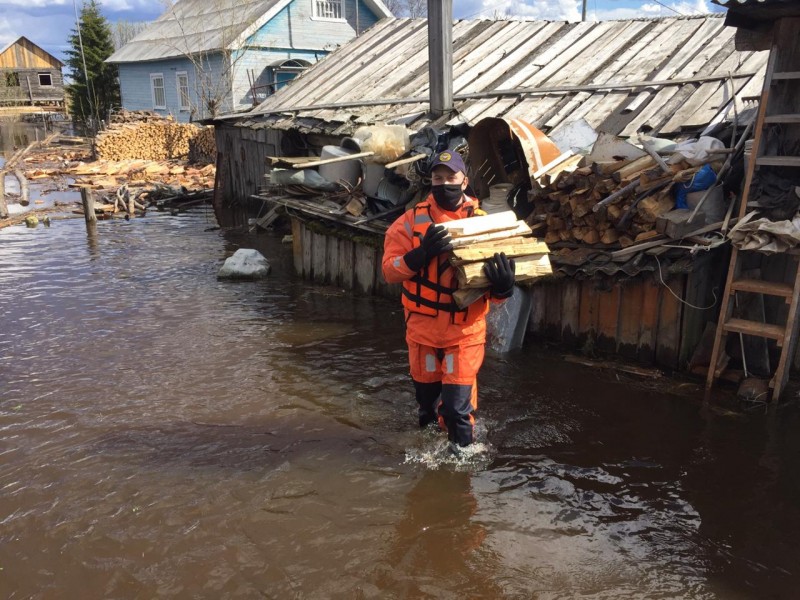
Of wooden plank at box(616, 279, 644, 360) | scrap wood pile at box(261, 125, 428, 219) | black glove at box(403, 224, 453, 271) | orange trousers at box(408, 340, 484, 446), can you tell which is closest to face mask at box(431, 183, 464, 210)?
black glove at box(403, 224, 453, 271)

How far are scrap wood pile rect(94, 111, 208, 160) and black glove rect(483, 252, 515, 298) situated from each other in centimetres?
2705

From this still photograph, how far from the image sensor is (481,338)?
15.7 ft

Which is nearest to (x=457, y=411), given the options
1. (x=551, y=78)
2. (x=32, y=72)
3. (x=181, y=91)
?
(x=551, y=78)

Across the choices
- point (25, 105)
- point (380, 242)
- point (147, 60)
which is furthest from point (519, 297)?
point (25, 105)

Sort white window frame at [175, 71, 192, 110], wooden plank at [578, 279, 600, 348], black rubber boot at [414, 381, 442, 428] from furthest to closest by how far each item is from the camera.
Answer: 1. white window frame at [175, 71, 192, 110]
2. wooden plank at [578, 279, 600, 348]
3. black rubber boot at [414, 381, 442, 428]

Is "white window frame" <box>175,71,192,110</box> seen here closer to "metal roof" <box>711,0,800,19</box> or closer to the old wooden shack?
the old wooden shack

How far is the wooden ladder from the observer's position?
542cm

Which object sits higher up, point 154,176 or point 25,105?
point 25,105

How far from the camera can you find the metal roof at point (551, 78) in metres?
8.07

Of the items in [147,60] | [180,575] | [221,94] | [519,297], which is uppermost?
[147,60]

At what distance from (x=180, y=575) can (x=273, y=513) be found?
2.54 feet

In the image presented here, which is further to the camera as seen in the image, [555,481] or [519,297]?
[519,297]

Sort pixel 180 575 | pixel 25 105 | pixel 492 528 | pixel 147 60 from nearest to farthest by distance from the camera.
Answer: pixel 180 575
pixel 492 528
pixel 147 60
pixel 25 105

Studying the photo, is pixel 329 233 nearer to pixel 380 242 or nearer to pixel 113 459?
pixel 380 242
